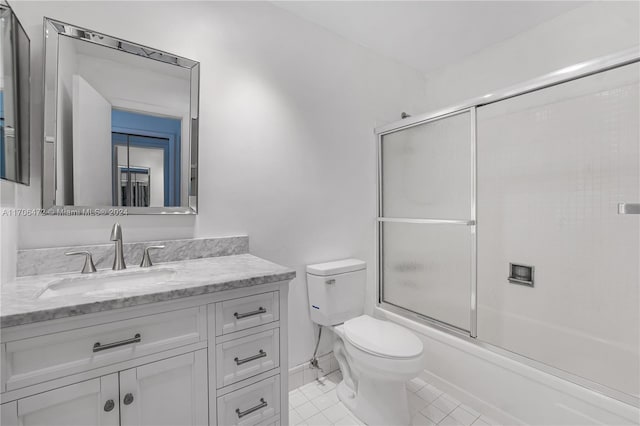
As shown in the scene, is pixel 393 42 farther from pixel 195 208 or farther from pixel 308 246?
pixel 195 208

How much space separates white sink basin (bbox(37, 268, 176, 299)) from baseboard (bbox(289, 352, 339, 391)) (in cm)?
106

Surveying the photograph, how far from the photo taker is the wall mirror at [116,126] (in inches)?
46.3

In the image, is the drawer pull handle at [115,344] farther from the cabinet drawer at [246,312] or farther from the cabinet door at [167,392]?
the cabinet drawer at [246,312]

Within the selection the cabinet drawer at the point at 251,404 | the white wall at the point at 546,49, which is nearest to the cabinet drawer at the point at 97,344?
the cabinet drawer at the point at 251,404

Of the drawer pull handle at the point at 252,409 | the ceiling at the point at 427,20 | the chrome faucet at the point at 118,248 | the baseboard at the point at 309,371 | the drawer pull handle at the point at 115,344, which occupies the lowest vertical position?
the baseboard at the point at 309,371

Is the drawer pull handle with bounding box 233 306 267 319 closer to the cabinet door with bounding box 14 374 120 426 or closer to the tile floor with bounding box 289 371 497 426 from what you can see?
the cabinet door with bounding box 14 374 120 426

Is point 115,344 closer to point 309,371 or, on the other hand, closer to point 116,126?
point 116,126

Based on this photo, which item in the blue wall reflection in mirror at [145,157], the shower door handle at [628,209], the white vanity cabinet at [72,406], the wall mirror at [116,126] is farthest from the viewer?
the blue wall reflection in mirror at [145,157]

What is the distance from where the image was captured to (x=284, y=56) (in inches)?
69.9

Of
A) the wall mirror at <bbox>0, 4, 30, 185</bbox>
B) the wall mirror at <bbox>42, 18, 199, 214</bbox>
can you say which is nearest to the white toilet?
the wall mirror at <bbox>42, 18, 199, 214</bbox>

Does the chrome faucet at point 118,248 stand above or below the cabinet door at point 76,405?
above

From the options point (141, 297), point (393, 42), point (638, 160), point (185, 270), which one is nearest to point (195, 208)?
point (185, 270)

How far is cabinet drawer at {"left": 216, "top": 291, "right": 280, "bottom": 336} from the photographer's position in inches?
40.9

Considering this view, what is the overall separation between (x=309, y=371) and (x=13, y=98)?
198 centimetres
